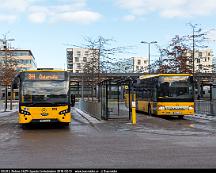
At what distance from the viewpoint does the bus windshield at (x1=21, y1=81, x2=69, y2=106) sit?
18359mm

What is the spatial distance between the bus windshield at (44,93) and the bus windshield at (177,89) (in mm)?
8956

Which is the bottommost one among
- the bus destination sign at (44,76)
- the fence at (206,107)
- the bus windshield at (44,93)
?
the fence at (206,107)

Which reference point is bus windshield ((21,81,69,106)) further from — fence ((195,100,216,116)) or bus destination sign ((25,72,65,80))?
fence ((195,100,216,116))

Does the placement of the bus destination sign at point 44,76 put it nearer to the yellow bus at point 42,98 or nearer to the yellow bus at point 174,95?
the yellow bus at point 42,98

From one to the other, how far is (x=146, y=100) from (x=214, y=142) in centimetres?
1597

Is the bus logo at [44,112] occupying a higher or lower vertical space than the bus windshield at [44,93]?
lower

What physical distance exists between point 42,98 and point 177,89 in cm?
1062

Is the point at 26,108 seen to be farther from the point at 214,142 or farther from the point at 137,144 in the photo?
the point at 214,142

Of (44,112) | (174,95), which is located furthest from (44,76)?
(174,95)

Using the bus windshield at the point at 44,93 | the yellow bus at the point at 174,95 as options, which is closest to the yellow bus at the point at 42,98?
the bus windshield at the point at 44,93

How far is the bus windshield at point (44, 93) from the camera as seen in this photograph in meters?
18.4

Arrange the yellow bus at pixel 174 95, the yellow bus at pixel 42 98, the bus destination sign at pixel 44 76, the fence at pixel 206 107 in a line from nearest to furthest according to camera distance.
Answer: the yellow bus at pixel 42 98, the bus destination sign at pixel 44 76, the yellow bus at pixel 174 95, the fence at pixel 206 107

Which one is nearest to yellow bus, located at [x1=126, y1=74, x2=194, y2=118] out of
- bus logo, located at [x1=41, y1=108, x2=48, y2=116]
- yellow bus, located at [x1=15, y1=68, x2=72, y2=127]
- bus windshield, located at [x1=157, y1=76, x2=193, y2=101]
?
bus windshield, located at [x1=157, y1=76, x2=193, y2=101]

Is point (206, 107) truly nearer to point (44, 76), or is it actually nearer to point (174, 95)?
point (174, 95)
